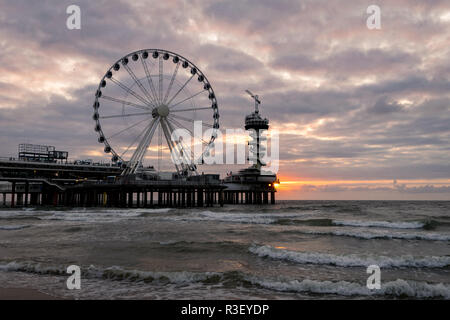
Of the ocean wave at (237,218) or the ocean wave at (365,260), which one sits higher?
the ocean wave at (365,260)

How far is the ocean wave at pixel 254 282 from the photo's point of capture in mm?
7988

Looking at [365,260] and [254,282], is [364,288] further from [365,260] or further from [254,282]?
[365,260]

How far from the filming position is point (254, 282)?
8820 millimetres

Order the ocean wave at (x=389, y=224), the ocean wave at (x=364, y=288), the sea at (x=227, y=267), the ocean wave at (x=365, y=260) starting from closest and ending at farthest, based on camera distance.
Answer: the ocean wave at (x=364, y=288) → the sea at (x=227, y=267) → the ocean wave at (x=365, y=260) → the ocean wave at (x=389, y=224)

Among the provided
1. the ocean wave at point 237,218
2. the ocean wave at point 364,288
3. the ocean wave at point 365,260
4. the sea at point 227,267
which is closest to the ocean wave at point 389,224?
the ocean wave at point 237,218

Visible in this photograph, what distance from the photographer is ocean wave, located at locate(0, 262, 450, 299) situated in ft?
26.2

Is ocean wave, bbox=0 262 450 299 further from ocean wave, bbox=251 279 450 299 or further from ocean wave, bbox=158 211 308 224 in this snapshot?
ocean wave, bbox=158 211 308 224

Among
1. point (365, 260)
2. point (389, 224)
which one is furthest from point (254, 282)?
point (389, 224)

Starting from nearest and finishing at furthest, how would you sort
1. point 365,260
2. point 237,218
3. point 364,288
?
1. point 364,288
2. point 365,260
3. point 237,218

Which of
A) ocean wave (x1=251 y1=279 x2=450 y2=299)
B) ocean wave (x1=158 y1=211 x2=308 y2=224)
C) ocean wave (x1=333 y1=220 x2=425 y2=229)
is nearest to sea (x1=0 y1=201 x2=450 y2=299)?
ocean wave (x1=251 y1=279 x2=450 y2=299)

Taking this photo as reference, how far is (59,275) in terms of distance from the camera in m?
9.80

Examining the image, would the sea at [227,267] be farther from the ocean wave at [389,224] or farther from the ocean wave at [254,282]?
the ocean wave at [389,224]

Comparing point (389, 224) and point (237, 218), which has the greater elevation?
point (389, 224)

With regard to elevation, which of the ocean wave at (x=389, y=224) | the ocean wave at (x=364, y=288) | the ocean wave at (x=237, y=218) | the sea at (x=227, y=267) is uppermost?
the ocean wave at (x=364, y=288)
